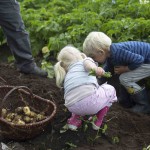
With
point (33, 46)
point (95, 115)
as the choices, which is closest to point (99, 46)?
point (95, 115)

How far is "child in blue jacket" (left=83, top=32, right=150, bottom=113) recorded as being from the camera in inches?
190

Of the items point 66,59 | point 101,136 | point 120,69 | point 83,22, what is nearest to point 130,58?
point 120,69

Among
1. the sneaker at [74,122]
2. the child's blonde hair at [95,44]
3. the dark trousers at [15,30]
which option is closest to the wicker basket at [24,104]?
the sneaker at [74,122]

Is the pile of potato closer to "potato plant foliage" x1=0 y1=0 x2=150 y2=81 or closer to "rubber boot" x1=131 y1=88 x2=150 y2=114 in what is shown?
"rubber boot" x1=131 y1=88 x2=150 y2=114

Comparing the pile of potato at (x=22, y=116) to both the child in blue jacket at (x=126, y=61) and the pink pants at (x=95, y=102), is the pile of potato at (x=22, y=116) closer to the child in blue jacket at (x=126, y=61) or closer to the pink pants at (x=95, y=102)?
the pink pants at (x=95, y=102)

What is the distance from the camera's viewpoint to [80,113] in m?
4.41

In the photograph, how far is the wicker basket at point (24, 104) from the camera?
4277 millimetres

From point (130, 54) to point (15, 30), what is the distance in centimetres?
183

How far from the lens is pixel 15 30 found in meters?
5.89

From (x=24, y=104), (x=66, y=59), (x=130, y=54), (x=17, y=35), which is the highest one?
(x=66, y=59)

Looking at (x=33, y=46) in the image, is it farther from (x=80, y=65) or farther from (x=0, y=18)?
(x=80, y=65)

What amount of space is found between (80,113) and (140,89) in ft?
3.47

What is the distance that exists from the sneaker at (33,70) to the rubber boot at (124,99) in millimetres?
1252

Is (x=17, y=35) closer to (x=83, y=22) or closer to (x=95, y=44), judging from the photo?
(x=83, y=22)
